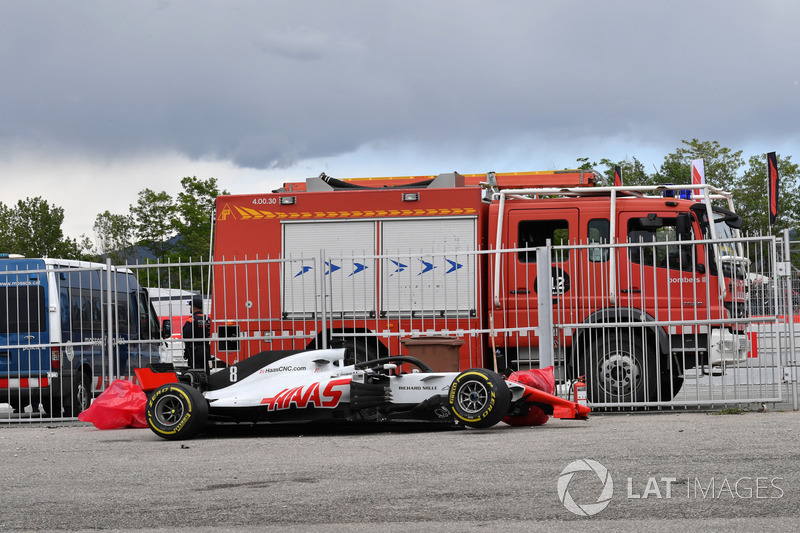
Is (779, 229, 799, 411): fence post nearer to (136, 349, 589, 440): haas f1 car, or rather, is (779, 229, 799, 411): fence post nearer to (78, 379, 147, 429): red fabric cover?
(136, 349, 589, 440): haas f1 car

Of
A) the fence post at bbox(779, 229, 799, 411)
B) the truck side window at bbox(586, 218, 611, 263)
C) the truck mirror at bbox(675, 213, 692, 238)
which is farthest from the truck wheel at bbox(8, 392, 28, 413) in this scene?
the fence post at bbox(779, 229, 799, 411)

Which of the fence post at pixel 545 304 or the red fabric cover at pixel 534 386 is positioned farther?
the fence post at pixel 545 304

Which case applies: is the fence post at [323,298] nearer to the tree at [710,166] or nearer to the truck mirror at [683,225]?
the truck mirror at [683,225]

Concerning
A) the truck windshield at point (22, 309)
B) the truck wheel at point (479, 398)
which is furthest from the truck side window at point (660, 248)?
the truck windshield at point (22, 309)

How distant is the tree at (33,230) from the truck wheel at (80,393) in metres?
37.4

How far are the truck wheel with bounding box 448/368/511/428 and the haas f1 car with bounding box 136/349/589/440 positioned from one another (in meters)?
0.01

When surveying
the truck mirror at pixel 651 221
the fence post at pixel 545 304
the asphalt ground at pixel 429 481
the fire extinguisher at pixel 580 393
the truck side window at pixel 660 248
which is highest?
the truck mirror at pixel 651 221

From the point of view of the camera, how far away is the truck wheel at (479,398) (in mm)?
10547

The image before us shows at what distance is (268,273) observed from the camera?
14664 mm

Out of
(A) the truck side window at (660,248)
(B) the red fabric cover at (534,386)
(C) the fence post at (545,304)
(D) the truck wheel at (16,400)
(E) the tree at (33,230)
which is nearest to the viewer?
(B) the red fabric cover at (534,386)

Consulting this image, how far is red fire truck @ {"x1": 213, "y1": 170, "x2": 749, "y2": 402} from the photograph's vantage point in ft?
44.0

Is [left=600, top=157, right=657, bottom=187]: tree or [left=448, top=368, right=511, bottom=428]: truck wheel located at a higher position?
[left=600, top=157, right=657, bottom=187]: tree

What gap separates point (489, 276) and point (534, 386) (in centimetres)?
323

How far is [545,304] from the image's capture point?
43.3ft
